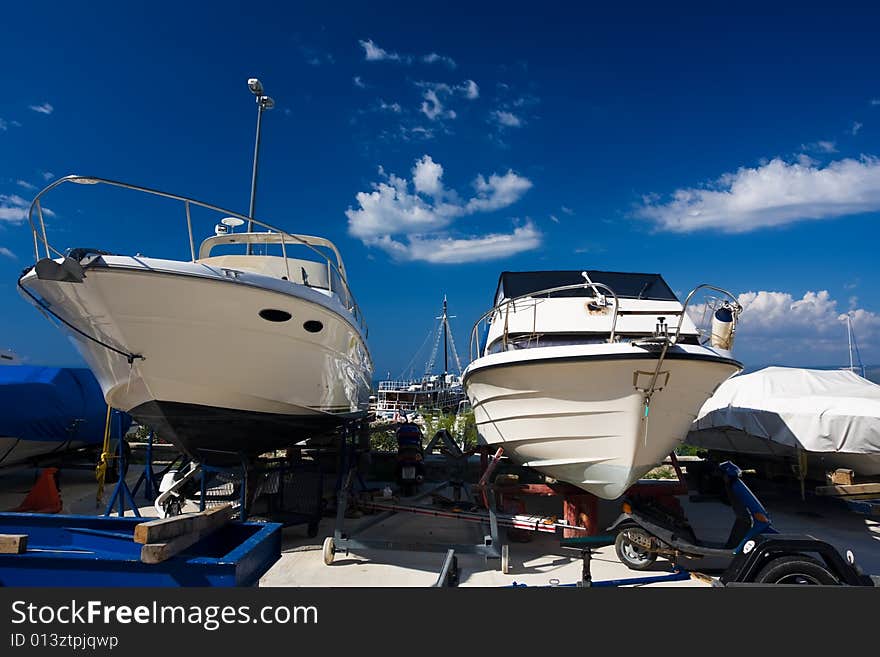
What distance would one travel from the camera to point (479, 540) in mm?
5840

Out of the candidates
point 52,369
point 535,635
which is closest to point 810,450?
point 535,635

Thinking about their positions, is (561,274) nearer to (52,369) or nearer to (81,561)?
(81,561)

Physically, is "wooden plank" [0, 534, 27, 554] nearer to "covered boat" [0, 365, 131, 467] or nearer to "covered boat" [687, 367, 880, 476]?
"covered boat" [0, 365, 131, 467]

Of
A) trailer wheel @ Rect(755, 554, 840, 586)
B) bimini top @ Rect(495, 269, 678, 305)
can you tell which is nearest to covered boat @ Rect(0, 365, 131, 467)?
bimini top @ Rect(495, 269, 678, 305)

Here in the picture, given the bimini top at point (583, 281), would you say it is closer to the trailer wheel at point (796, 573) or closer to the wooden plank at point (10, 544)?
the trailer wheel at point (796, 573)

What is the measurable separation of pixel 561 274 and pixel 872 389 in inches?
178

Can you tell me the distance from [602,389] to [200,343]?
370cm

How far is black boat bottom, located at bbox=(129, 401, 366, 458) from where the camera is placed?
4.86 m

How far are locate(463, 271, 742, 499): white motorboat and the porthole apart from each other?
2.01 meters

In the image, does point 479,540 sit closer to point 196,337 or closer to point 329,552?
point 329,552

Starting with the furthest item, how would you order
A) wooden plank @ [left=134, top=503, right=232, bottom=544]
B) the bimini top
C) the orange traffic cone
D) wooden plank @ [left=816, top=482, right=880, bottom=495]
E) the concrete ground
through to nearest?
1. the bimini top
2. the orange traffic cone
3. wooden plank @ [left=816, top=482, right=880, bottom=495]
4. the concrete ground
5. wooden plank @ [left=134, top=503, right=232, bottom=544]

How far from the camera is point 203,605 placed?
83.5 inches

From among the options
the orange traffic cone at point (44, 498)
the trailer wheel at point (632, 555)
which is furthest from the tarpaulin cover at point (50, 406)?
the trailer wheel at point (632, 555)

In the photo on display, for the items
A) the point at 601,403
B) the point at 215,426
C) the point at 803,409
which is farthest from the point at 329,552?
the point at 803,409
